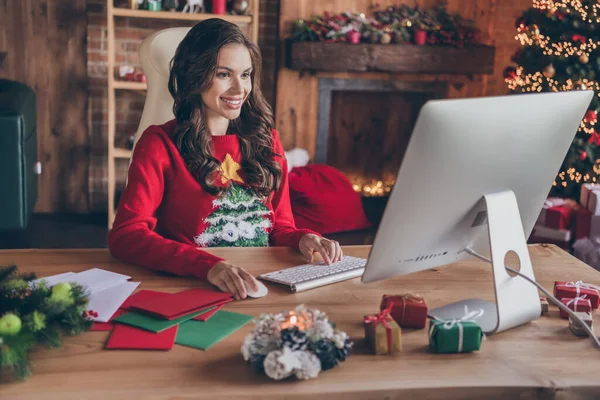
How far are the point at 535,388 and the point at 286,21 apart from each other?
3815 mm

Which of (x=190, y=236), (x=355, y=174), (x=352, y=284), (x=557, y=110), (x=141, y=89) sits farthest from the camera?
(x=355, y=174)

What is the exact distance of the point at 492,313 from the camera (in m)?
1.33

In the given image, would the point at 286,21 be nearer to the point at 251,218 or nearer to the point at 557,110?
the point at 251,218

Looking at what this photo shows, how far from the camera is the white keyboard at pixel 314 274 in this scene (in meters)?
1.42

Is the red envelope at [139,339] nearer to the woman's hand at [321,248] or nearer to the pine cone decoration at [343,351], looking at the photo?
the pine cone decoration at [343,351]

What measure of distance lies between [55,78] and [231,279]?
3.47m

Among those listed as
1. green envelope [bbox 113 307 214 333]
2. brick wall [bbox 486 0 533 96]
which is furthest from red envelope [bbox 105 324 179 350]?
brick wall [bbox 486 0 533 96]

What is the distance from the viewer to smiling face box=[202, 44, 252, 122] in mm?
1811

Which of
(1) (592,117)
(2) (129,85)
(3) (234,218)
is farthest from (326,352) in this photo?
(2) (129,85)

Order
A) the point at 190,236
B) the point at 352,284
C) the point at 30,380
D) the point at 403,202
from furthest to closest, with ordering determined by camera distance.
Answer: the point at 190,236 → the point at 352,284 → the point at 403,202 → the point at 30,380

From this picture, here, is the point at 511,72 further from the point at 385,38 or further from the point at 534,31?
the point at 385,38

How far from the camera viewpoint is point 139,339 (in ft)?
3.73

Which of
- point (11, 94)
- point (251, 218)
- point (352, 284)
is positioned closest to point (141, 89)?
point (11, 94)

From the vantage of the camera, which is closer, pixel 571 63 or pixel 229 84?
pixel 229 84
